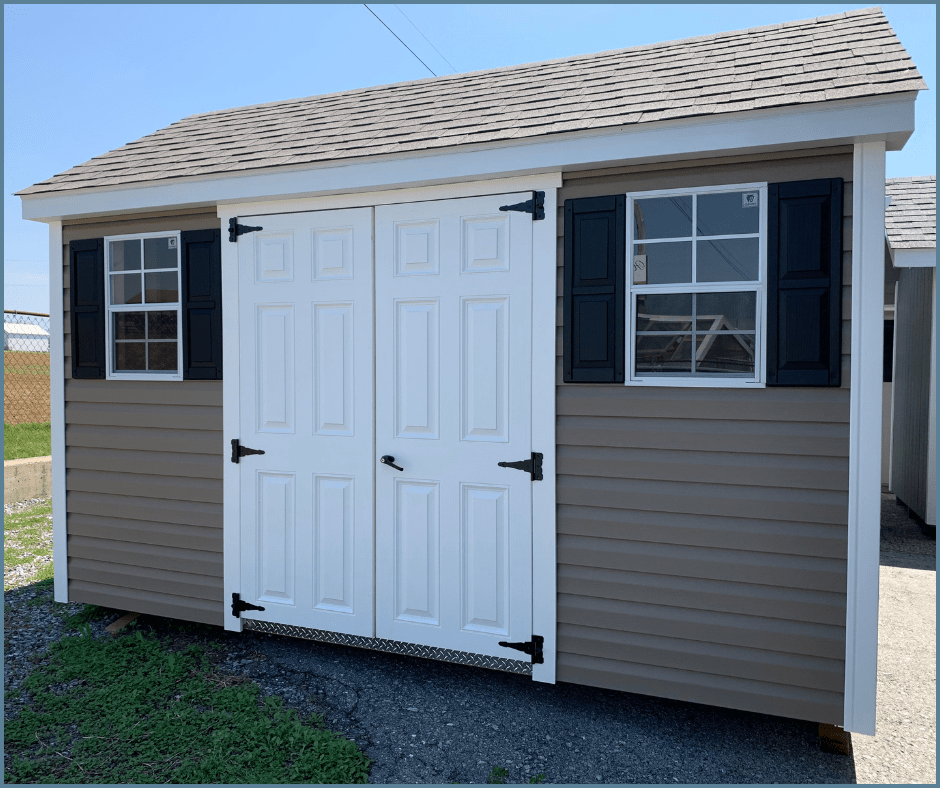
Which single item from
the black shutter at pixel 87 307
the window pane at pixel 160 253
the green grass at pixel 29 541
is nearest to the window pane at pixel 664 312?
the window pane at pixel 160 253

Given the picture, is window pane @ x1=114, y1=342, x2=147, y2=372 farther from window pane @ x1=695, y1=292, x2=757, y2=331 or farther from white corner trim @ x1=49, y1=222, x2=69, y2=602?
window pane @ x1=695, y1=292, x2=757, y2=331

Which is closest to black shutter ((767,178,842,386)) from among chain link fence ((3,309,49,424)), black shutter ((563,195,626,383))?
black shutter ((563,195,626,383))

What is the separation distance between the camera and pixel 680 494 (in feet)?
9.46

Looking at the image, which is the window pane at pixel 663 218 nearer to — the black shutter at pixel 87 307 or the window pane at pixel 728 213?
the window pane at pixel 728 213

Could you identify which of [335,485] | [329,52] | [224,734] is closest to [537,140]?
[335,485]

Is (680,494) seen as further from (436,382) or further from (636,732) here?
(436,382)

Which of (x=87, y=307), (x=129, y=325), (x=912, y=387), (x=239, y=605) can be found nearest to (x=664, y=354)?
(x=239, y=605)

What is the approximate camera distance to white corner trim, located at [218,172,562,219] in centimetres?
312

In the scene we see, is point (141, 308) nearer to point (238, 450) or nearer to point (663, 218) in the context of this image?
point (238, 450)

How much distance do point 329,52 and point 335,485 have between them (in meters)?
7.22

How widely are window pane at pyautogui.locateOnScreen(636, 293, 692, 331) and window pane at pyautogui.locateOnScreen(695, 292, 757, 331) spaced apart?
0.17 feet

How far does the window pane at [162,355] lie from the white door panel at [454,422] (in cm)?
145

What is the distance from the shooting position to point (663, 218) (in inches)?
114

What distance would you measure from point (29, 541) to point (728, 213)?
21.1ft
